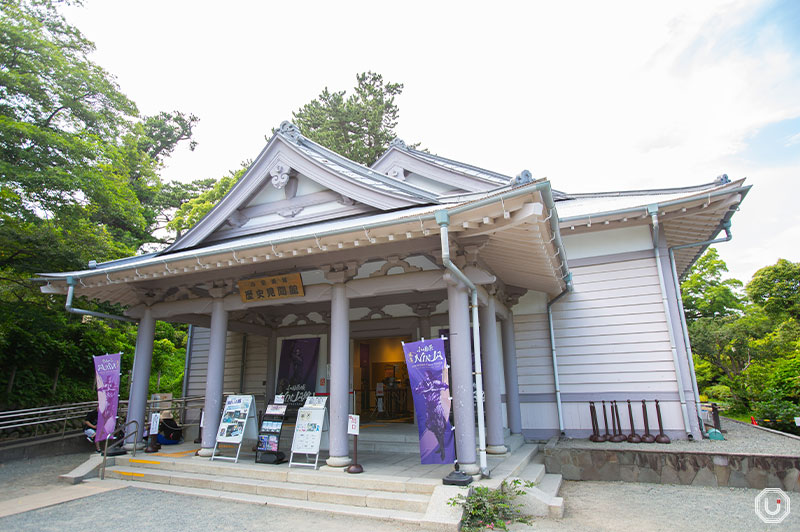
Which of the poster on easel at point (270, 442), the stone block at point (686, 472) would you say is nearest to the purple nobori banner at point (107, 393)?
the poster on easel at point (270, 442)

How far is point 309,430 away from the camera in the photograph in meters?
6.24

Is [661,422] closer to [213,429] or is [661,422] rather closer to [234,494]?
[234,494]

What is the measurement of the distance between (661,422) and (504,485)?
422 centimetres

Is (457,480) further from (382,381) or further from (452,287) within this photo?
(382,381)

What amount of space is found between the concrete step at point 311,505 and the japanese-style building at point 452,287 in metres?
0.81

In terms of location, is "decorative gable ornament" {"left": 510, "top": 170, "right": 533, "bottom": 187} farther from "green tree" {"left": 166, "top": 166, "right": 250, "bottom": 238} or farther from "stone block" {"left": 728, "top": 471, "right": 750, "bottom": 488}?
"green tree" {"left": 166, "top": 166, "right": 250, "bottom": 238}

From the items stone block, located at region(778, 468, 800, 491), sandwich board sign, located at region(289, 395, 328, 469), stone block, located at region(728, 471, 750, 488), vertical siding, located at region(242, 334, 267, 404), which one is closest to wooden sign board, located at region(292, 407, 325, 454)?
sandwich board sign, located at region(289, 395, 328, 469)

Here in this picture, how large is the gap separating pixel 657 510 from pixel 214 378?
22.2 ft

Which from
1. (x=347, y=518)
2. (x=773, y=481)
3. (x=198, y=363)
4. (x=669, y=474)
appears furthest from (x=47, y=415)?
(x=773, y=481)

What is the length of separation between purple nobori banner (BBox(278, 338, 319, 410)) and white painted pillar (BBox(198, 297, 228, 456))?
2496 mm

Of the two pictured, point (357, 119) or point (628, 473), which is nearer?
point (628, 473)

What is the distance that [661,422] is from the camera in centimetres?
750

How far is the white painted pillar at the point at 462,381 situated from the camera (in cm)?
517

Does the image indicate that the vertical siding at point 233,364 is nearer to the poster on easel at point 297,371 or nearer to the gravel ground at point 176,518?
the poster on easel at point 297,371
